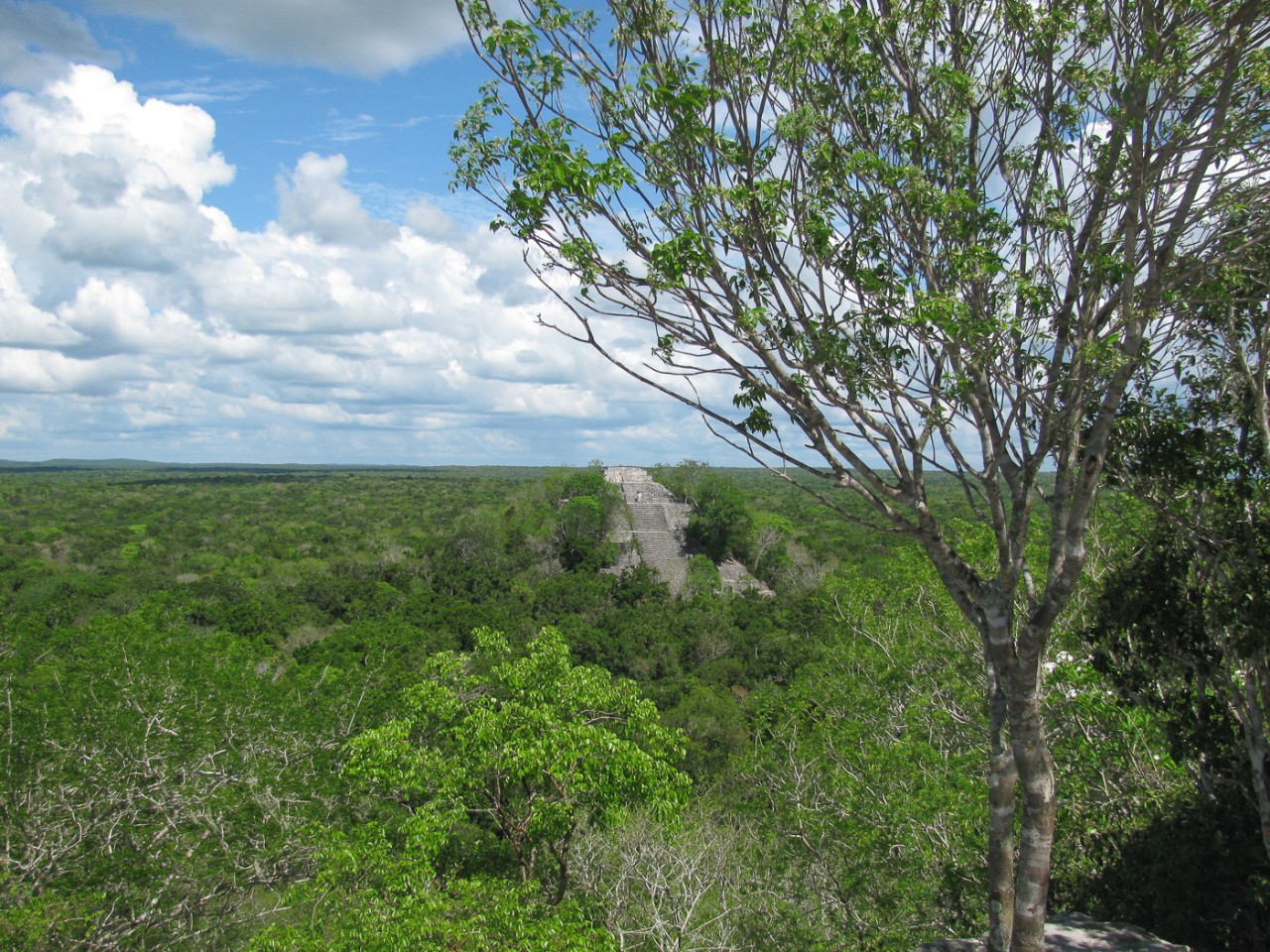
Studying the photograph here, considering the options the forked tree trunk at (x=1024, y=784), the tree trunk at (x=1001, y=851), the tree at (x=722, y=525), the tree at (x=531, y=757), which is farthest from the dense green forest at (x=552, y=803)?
the tree at (x=722, y=525)

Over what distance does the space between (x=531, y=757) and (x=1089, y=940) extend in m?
5.15

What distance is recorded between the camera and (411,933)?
647cm

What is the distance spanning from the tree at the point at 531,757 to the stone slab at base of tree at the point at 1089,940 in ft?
12.7

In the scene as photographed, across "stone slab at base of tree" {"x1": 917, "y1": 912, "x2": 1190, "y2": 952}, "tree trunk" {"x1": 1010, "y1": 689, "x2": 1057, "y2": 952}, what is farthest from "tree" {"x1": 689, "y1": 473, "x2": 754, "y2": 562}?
"tree trunk" {"x1": 1010, "y1": 689, "x2": 1057, "y2": 952}

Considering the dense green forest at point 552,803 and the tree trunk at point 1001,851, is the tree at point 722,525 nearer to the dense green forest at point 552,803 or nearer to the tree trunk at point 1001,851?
the dense green forest at point 552,803

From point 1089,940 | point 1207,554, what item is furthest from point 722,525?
point 1089,940

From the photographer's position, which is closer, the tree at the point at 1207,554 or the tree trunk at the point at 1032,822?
the tree trunk at the point at 1032,822

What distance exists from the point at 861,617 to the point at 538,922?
9.16 meters

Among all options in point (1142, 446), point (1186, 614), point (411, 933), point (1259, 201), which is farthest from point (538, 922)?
point (1259, 201)

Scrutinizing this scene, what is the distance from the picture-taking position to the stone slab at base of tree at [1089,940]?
556 centimetres

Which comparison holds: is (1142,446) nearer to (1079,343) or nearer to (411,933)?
(1079,343)

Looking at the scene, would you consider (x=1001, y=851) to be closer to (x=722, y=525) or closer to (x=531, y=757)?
(x=531, y=757)

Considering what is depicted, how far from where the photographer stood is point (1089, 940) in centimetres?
571

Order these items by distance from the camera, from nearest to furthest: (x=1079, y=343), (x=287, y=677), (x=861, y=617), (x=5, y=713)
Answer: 1. (x=1079, y=343)
2. (x=5, y=713)
3. (x=861, y=617)
4. (x=287, y=677)
